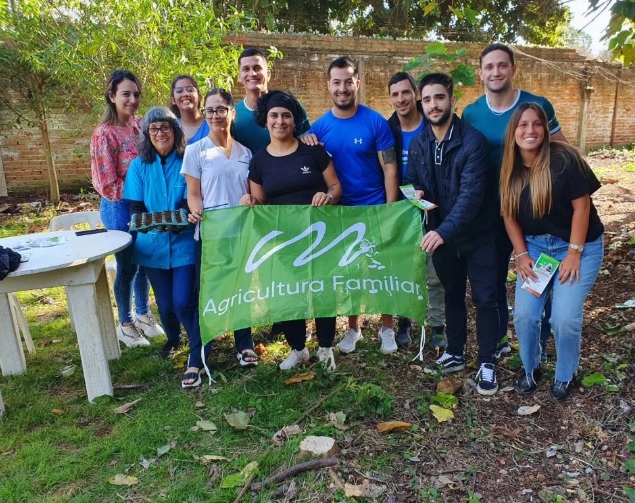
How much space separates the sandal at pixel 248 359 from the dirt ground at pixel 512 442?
0.96m

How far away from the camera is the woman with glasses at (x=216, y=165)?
11.0 ft

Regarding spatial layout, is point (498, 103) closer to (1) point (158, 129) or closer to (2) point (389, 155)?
(2) point (389, 155)

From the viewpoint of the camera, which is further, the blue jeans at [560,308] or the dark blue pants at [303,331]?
the dark blue pants at [303,331]

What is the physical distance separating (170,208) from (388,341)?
1.88m

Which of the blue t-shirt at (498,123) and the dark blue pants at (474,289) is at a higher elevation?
the blue t-shirt at (498,123)

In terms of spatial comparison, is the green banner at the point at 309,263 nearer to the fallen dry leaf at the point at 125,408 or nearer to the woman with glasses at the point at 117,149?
the fallen dry leaf at the point at 125,408

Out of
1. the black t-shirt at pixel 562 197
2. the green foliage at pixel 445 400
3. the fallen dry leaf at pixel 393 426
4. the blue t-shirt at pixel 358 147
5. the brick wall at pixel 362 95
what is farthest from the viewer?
the brick wall at pixel 362 95

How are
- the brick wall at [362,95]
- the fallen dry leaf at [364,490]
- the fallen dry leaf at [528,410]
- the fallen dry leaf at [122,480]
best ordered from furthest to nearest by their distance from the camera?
1. the brick wall at [362,95]
2. the fallen dry leaf at [528,410]
3. the fallen dry leaf at [122,480]
4. the fallen dry leaf at [364,490]

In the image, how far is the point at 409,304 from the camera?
333cm

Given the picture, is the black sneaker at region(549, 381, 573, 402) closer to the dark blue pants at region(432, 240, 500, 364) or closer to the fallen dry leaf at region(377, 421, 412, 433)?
the dark blue pants at region(432, 240, 500, 364)

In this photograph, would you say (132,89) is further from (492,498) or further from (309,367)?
(492,498)

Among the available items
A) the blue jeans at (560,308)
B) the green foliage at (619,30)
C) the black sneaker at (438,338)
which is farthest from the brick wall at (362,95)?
the blue jeans at (560,308)

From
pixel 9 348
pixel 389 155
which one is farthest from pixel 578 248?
pixel 9 348

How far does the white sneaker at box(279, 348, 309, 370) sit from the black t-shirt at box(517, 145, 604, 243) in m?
1.77
